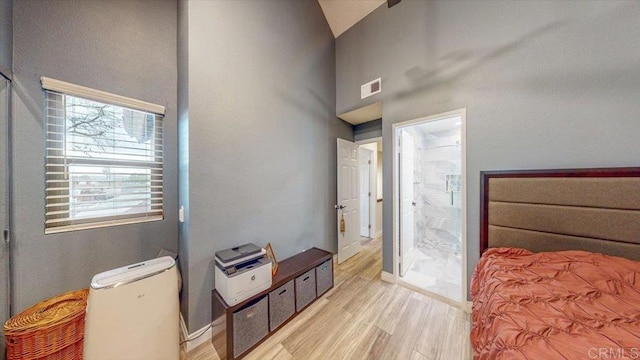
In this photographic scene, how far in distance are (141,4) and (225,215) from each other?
82.1 inches

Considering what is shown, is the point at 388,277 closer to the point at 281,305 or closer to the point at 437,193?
the point at 281,305

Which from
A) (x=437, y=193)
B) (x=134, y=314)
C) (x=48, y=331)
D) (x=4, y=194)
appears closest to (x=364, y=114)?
(x=437, y=193)

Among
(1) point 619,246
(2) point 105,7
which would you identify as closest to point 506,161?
(1) point 619,246

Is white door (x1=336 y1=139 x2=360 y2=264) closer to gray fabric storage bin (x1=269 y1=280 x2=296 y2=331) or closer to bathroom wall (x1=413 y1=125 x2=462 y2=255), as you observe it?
bathroom wall (x1=413 y1=125 x2=462 y2=255)

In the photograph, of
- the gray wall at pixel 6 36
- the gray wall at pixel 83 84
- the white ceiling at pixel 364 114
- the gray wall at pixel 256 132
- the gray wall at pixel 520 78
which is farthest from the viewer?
the white ceiling at pixel 364 114

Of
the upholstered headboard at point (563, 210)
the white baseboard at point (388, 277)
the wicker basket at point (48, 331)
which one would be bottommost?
the white baseboard at point (388, 277)

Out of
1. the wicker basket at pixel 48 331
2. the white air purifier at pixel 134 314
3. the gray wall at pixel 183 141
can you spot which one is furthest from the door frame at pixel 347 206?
the wicker basket at pixel 48 331

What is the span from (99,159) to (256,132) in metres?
1.29

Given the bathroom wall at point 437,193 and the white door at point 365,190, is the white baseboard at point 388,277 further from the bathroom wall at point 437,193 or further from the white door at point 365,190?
the white door at point 365,190

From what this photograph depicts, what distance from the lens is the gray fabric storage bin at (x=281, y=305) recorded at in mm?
1764

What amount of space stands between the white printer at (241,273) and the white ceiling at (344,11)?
3.42m

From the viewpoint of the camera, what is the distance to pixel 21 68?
132 centimetres

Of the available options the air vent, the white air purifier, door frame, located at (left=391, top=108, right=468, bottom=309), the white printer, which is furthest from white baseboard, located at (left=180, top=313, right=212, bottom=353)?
the air vent

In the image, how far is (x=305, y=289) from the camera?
82.5 inches
